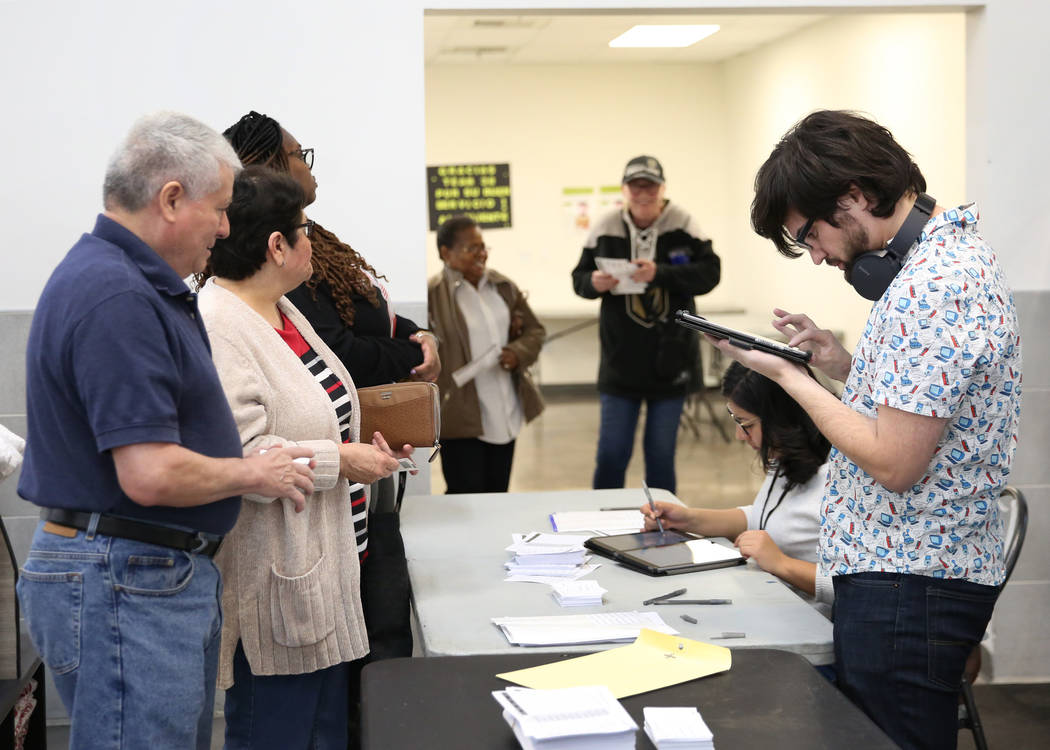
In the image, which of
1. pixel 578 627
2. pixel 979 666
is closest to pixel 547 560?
pixel 578 627

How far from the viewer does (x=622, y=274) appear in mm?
4359

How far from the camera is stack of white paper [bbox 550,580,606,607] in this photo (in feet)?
6.93

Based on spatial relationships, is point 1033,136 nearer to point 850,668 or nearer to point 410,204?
point 410,204

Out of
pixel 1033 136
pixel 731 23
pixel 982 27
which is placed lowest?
pixel 1033 136

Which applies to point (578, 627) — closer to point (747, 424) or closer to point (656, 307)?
point (747, 424)

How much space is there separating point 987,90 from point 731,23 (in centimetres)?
444

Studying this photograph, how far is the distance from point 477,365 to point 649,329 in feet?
2.46

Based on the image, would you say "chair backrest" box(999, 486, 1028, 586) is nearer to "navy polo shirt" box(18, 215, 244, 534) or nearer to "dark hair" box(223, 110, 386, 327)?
"dark hair" box(223, 110, 386, 327)

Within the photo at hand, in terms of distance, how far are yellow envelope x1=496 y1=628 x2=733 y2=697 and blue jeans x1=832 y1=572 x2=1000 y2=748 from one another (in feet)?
0.76

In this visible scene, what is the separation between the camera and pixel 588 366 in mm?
10023

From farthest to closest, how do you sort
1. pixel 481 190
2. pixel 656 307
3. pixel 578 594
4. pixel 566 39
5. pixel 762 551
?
pixel 481 190, pixel 566 39, pixel 656 307, pixel 762 551, pixel 578 594

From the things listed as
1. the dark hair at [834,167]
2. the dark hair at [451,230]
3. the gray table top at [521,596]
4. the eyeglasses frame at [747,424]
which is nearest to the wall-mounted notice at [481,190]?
the dark hair at [451,230]

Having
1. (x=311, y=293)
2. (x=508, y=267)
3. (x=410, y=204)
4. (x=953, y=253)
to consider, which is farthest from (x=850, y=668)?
(x=508, y=267)

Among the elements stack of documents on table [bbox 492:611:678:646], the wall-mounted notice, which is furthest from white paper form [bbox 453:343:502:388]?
the wall-mounted notice
